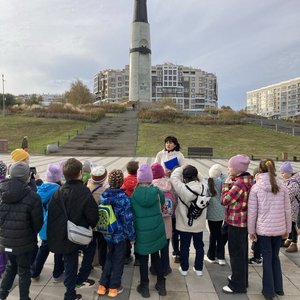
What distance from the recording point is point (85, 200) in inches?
134

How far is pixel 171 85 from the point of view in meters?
128

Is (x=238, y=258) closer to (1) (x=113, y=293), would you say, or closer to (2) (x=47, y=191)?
(1) (x=113, y=293)

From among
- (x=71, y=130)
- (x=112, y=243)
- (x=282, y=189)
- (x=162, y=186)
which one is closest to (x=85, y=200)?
(x=112, y=243)

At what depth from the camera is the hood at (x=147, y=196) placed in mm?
3719

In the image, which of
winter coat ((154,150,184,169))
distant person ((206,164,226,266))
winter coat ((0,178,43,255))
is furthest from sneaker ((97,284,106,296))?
winter coat ((154,150,184,169))

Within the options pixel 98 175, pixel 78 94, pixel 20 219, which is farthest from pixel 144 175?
pixel 78 94

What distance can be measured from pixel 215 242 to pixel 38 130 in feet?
103

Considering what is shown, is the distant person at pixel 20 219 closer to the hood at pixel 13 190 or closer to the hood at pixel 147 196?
the hood at pixel 13 190

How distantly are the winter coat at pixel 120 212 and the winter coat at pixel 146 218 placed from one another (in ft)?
0.29

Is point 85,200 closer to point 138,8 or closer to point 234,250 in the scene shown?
point 234,250

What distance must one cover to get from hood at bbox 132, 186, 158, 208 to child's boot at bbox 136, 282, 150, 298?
95 cm

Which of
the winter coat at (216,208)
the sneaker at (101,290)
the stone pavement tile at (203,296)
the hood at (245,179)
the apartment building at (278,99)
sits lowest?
the stone pavement tile at (203,296)

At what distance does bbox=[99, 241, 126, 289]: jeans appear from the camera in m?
3.74

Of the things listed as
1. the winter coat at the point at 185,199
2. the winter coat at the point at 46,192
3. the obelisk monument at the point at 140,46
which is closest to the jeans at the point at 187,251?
the winter coat at the point at 185,199
